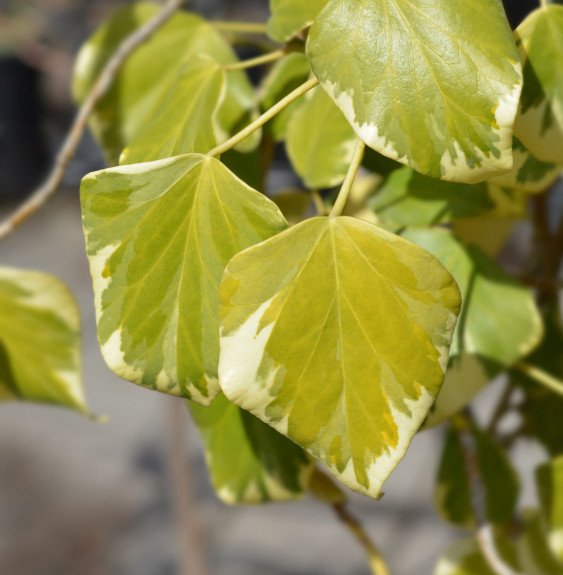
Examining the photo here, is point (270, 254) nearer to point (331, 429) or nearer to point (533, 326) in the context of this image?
point (331, 429)

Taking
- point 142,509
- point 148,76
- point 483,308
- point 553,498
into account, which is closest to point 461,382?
point 483,308

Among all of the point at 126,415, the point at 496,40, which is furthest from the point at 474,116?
the point at 126,415

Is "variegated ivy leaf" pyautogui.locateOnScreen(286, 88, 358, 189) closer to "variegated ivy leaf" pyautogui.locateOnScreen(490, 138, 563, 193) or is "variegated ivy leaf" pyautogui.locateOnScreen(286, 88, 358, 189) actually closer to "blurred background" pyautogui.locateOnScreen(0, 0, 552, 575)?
"variegated ivy leaf" pyautogui.locateOnScreen(490, 138, 563, 193)

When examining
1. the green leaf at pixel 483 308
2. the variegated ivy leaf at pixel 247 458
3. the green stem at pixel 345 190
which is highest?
the green stem at pixel 345 190

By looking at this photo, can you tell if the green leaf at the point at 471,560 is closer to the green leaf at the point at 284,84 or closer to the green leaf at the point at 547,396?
the green leaf at the point at 547,396

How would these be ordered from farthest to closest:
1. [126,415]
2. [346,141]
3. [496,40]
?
1. [126,415]
2. [346,141]
3. [496,40]

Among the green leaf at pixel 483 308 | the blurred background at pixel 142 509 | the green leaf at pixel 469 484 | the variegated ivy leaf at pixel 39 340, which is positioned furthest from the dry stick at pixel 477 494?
the blurred background at pixel 142 509
